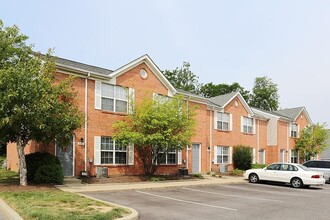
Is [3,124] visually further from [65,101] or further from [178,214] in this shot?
[178,214]

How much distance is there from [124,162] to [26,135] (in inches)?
302

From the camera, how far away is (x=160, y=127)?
21.5 metres

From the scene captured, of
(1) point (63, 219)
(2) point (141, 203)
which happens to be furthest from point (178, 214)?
(1) point (63, 219)

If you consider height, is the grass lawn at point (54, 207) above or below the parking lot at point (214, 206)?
above

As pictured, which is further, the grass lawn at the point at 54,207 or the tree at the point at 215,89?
the tree at the point at 215,89

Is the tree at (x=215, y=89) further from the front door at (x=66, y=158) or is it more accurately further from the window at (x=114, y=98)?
the front door at (x=66, y=158)

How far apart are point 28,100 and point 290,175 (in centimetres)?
1592

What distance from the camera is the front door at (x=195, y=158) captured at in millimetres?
28219

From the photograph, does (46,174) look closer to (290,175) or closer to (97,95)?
(97,95)

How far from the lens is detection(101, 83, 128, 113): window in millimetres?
21781

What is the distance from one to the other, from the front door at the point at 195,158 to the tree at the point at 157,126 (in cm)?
595

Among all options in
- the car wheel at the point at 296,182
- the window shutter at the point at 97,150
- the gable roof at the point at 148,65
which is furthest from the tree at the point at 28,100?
the car wheel at the point at 296,182

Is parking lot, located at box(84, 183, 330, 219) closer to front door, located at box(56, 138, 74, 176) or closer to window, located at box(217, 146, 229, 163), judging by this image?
front door, located at box(56, 138, 74, 176)

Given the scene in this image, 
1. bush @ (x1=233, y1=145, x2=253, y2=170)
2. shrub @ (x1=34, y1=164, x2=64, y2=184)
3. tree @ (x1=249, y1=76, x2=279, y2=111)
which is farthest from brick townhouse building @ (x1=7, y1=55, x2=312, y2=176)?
tree @ (x1=249, y1=76, x2=279, y2=111)
